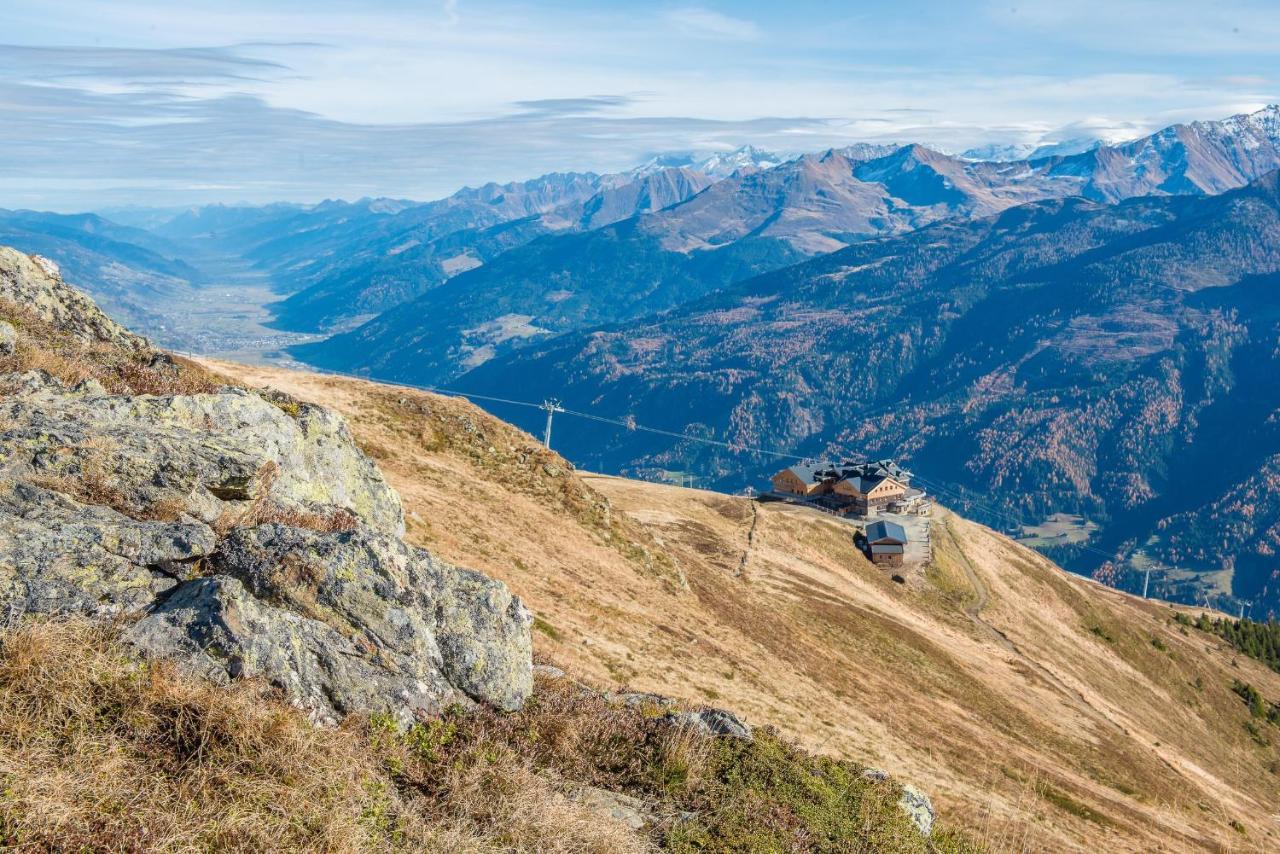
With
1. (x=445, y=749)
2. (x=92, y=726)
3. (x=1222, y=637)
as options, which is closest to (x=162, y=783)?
(x=92, y=726)

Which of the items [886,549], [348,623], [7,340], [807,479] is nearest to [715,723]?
[348,623]

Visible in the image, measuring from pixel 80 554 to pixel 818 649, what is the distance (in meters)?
40.5

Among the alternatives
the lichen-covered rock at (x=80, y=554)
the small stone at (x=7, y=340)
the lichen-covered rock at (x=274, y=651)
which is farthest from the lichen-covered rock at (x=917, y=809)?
the small stone at (x=7, y=340)

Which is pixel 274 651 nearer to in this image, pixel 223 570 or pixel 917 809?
pixel 223 570

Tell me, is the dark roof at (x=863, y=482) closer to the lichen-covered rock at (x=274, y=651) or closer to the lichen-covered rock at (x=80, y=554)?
the lichen-covered rock at (x=274, y=651)

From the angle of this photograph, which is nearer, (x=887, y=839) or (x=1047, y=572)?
(x=887, y=839)

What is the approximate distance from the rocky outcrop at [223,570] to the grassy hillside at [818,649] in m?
10.8

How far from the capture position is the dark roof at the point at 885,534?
327 ft

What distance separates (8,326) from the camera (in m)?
21.5

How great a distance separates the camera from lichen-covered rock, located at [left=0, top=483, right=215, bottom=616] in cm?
1028

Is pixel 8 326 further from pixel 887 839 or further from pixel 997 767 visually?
pixel 997 767

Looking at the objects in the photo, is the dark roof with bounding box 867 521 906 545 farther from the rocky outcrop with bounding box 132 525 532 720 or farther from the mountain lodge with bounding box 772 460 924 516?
the rocky outcrop with bounding box 132 525 532 720

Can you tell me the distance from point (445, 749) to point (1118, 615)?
129509 mm

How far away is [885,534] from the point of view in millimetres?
101188
